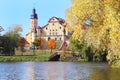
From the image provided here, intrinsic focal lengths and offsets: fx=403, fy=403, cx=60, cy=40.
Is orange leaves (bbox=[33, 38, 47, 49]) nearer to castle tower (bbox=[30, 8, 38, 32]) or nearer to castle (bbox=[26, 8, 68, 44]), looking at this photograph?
castle (bbox=[26, 8, 68, 44])

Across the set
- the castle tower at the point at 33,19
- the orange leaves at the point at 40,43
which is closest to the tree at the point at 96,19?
the orange leaves at the point at 40,43

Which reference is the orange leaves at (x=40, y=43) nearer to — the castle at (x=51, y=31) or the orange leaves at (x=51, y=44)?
the orange leaves at (x=51, y=44)

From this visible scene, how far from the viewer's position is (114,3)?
27.2 m

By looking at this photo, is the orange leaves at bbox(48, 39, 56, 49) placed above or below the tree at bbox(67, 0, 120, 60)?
above

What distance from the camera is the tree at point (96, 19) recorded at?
2643 cm

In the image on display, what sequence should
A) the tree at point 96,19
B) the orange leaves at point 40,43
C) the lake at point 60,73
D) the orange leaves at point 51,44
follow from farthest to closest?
the orange leaves at point 51,44, the orange leaves at point 40,43, the lake at point 60,73, the tree at point 96,19

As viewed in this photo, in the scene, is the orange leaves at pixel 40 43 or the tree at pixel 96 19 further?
the orange leaves at pixel 40 43

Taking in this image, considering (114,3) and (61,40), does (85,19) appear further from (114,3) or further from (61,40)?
(61,40)

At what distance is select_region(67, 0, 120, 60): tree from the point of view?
26.4 metres

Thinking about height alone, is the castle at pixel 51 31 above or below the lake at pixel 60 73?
above

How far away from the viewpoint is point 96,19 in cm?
3247

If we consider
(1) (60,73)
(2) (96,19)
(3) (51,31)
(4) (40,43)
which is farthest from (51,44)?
(2) (96,19)

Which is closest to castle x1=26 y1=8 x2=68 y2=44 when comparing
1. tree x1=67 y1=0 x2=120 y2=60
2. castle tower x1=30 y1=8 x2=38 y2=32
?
castle tower x1=30 y1=8 x2=38 y2=32

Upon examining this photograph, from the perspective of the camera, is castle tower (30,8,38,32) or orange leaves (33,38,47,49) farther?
castle tower (30,8,38,32)
